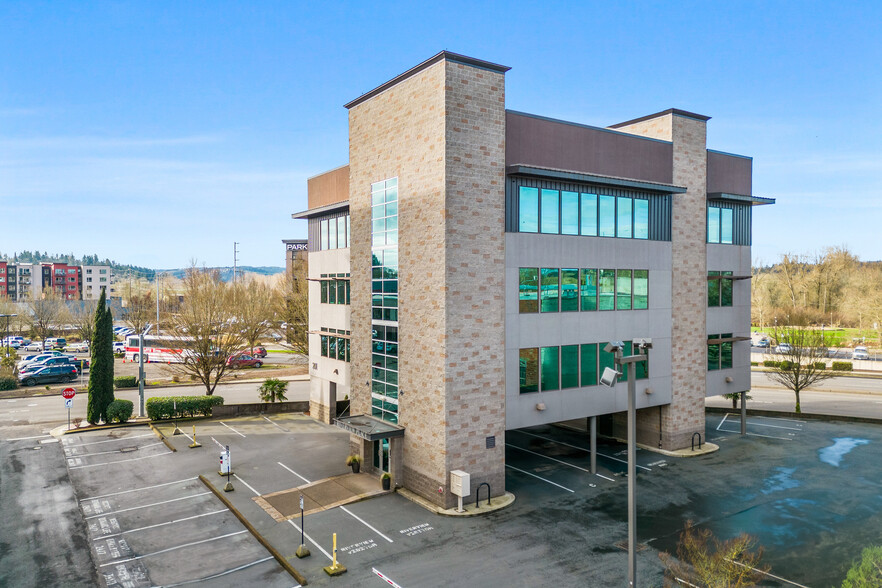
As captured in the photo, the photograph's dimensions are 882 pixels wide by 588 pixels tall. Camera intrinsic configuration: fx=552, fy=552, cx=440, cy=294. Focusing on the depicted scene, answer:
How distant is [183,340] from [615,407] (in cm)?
2867

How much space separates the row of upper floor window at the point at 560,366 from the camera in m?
21.6

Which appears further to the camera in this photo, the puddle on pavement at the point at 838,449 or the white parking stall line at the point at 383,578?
the puddle on pavement at the point at 838,449

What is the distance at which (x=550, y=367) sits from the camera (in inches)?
877

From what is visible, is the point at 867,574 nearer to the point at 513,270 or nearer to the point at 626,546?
the point at 626,546

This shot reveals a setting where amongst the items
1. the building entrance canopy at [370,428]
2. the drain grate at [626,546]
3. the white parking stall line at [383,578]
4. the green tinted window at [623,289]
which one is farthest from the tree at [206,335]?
the drain grate at [626,546]

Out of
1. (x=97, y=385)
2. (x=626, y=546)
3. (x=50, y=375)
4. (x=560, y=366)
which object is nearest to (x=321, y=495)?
(x=560, y=366)

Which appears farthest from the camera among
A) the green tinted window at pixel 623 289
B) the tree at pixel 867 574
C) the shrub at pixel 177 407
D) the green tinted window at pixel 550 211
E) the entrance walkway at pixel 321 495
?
the shrub at pixel 177 407

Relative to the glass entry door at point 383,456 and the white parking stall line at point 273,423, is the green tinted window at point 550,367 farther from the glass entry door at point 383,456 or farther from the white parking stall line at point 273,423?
the white parking stall line at point 273,423

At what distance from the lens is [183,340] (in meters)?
37.7

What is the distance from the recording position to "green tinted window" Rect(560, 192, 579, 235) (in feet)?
73.8

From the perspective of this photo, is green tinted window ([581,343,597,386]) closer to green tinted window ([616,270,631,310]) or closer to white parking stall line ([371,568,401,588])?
green tinted window ([616,270,631,310])

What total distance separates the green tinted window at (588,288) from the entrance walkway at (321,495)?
1117 cm

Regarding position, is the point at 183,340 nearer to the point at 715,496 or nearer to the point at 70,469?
the point at 70,469

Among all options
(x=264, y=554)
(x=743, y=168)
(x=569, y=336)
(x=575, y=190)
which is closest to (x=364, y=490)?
(x=264, y=554)
